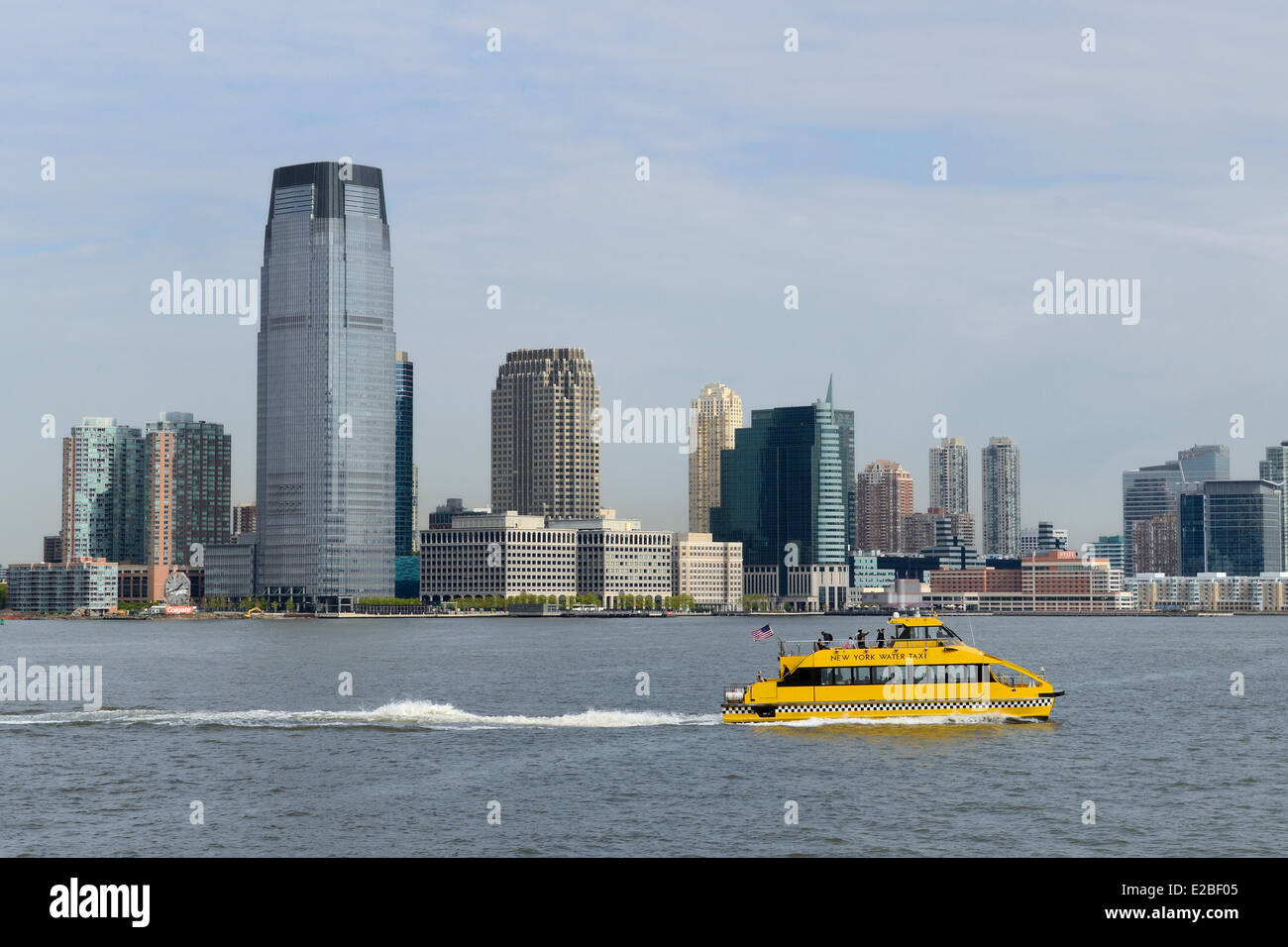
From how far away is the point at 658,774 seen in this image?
179ft

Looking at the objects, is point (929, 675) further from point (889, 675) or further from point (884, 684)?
point (884, 684)

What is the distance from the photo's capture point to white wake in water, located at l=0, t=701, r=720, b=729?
70312 millimetres

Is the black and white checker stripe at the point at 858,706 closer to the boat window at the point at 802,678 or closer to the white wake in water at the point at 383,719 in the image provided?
the boat window at the point at 802,678

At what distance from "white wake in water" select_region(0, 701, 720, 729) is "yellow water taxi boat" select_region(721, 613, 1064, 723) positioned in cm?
409

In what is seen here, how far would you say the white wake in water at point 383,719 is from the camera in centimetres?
7031

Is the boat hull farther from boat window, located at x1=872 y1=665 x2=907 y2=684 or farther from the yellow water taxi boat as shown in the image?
boat window, located at x1=872 y1=665 x2=907 y2=684

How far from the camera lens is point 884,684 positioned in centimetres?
6744

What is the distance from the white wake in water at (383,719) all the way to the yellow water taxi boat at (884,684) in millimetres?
4087

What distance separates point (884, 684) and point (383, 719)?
954 inches

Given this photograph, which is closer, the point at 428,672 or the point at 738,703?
the point at 738,703

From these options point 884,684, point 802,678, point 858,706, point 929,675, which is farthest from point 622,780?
point 929,675
